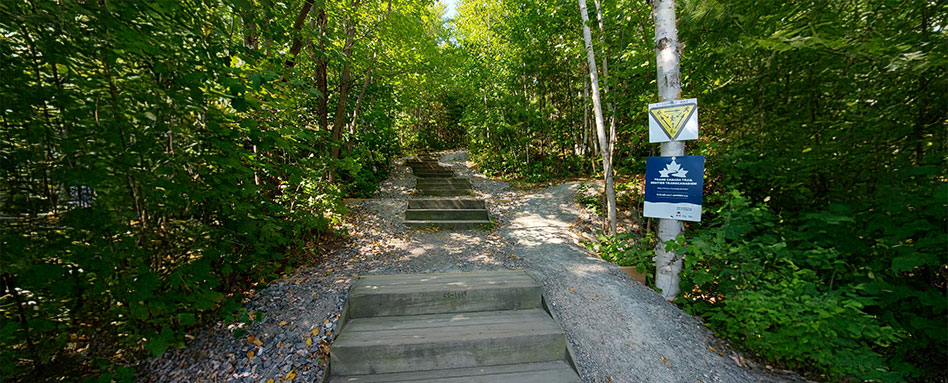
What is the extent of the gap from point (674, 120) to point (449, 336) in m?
3.04

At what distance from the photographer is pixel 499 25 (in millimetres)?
9141

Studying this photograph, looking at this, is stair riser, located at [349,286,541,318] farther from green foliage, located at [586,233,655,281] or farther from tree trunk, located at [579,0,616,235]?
tree trunk, located at [579,0,616,235]

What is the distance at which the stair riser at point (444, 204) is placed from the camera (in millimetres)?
5978

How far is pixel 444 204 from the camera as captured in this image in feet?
19.9

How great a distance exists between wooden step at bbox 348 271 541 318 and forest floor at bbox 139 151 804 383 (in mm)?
236

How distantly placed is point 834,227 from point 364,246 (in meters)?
5.44

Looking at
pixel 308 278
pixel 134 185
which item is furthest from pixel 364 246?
pixel 134 185

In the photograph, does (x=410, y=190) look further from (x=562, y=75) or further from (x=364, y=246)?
(x=562, y=75)

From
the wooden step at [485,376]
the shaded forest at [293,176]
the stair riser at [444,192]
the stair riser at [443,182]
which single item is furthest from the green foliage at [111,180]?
the stair riser at [443,182]

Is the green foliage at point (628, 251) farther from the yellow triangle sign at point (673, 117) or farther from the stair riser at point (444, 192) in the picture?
the stair riser at point (444, 192)

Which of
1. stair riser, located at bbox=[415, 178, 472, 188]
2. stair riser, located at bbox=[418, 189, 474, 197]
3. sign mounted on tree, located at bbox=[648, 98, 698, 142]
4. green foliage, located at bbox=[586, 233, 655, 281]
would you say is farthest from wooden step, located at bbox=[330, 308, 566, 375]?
stair riser, located at bbox=[415, 178, 472, 188]

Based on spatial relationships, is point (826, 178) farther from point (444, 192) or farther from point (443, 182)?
point (443, 182)

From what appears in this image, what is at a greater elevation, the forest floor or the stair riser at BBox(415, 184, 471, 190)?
the stair riser at BBox(415, 184, 471, 190)

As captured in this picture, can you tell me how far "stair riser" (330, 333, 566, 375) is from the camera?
2.07 meters
